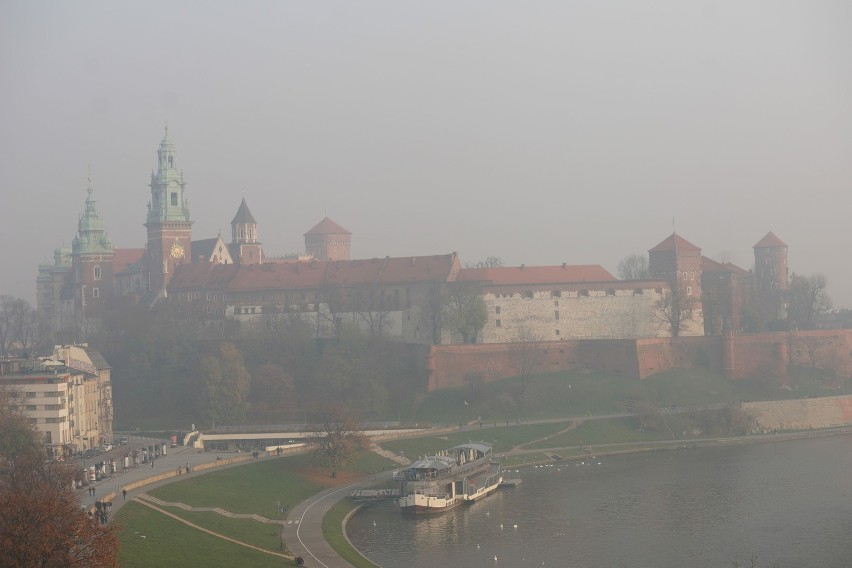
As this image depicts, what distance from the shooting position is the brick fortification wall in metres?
77.4

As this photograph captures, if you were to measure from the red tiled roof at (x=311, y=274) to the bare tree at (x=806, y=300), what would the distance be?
2897 centimetres

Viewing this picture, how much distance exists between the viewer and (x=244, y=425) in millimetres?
69188

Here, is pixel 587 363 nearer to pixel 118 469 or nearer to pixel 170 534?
pixel 118 469

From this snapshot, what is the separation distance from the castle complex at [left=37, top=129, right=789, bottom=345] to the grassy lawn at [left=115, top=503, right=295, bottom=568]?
140 feet

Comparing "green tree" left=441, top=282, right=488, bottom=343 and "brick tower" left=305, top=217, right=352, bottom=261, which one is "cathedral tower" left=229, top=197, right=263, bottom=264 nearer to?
"brick tower" left=305, top=217, right=352, bottom=261

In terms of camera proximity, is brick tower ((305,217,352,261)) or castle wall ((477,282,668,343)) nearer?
castle wall ((477,282,668,343))

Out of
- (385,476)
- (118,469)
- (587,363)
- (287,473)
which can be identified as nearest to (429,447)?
(385,476)

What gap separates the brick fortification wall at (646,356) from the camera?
3046 inches

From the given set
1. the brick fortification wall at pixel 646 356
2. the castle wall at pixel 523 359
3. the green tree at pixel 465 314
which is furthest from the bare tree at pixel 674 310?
the green tree at pixel 465 314

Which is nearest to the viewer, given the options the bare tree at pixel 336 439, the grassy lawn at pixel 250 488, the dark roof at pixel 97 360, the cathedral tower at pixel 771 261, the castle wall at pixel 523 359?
the grassy lawn at pixel 250 488

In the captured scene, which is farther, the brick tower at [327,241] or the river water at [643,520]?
the brick tower at [327,241]

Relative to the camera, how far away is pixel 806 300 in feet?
323

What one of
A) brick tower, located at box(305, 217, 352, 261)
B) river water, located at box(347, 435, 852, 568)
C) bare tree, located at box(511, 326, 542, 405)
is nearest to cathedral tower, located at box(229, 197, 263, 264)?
brick tower, located at box(305, 217, 352, 261)

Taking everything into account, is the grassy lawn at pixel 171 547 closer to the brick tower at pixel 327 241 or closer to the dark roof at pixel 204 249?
the dark roof at pixel 204 249
